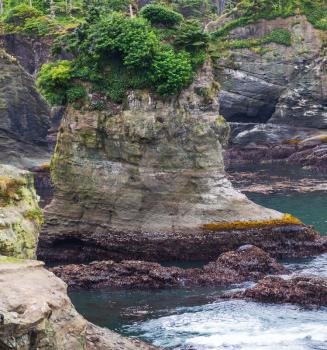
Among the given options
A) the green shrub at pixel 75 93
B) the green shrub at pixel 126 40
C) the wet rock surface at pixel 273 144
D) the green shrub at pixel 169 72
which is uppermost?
the green shrub at pixel 126 40

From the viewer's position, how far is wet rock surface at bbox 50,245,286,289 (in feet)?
99.4

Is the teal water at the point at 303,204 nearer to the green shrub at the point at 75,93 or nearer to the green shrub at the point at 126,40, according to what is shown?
the green shrub at the point at 126,40

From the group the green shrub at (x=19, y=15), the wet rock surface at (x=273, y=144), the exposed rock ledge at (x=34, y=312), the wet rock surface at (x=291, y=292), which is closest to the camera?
the exposed rock ledge at (x=34, y=312)

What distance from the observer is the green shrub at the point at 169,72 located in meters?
36.2

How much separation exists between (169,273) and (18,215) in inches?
487

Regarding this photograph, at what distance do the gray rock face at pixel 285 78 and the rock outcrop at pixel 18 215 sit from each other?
51.7 metres

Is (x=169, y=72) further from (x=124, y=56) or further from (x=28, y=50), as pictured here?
(x=28, y=50)

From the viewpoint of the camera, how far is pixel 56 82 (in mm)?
37531

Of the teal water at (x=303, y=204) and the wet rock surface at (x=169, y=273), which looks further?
the teal water at (x=303, y=204)

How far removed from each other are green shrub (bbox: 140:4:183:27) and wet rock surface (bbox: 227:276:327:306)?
60.3 ft

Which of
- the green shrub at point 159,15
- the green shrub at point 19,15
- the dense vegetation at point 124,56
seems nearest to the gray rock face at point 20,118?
the green shrub at point 19,15

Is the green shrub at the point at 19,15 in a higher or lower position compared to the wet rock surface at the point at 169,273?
higher

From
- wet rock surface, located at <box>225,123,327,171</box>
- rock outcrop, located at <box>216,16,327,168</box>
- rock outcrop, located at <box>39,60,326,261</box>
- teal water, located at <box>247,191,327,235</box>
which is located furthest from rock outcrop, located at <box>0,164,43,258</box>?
wet rock surface, located at <box>225,123,327,171</box>

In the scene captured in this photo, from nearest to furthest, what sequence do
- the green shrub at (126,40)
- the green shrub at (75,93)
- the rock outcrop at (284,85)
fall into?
1. the green shrub at (126,40)
2. the green shrub at (75,93)
3. the rock outcrop at (284,85)
